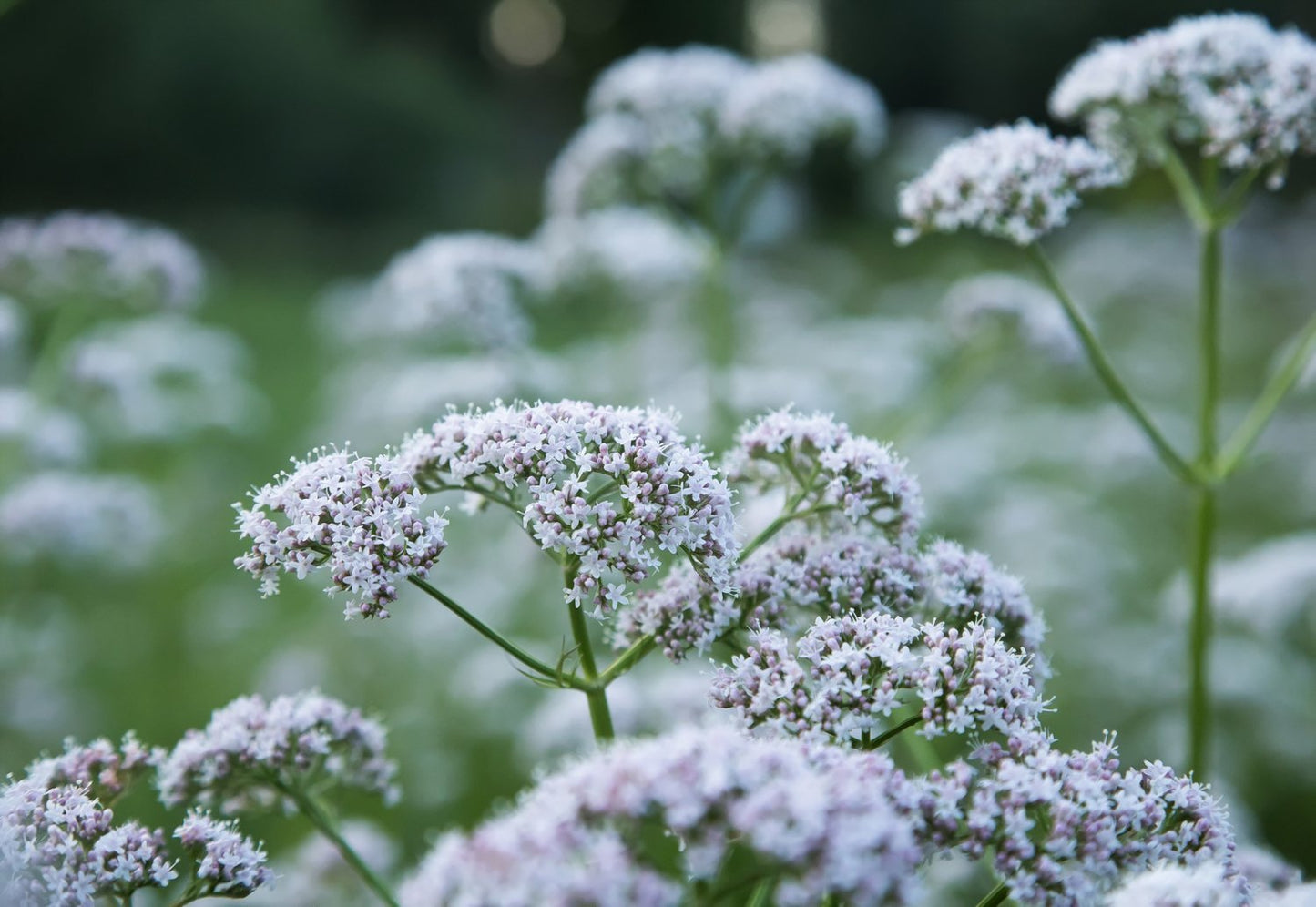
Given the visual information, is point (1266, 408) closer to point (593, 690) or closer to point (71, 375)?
point (593, 690)

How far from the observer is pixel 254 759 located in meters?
2.92

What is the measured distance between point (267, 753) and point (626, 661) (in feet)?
3.01

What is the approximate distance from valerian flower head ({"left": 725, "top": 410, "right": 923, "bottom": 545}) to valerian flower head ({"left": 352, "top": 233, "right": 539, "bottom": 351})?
3.25 meters

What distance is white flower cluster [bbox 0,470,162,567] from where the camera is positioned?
6.20 metres

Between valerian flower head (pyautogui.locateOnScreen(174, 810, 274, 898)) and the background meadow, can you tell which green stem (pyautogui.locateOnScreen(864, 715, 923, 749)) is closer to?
valerian flower head (pyautogui.locateOnScreen(174, 810, 274, 898))

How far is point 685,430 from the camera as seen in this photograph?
810 centimetres

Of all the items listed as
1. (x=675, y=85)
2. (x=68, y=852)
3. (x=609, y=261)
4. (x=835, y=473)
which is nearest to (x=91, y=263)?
(x=609, y=261)

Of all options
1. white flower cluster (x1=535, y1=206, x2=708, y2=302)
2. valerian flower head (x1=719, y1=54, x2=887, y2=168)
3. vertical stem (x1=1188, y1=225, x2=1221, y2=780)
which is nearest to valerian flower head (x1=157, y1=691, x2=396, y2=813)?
vertical stem (x1=1188, y1=225, x2=1221, y2=780)

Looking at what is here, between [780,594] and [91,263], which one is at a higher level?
[91,263]

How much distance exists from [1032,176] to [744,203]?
7.95 ft

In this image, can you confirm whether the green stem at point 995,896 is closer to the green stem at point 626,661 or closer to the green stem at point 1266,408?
the green stem at point 626,661

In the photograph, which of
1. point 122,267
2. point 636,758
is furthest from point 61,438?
point 636,758

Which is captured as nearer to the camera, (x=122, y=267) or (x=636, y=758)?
(x=636, y=758)

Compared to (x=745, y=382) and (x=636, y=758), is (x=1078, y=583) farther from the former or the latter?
(x=636, y=758)
